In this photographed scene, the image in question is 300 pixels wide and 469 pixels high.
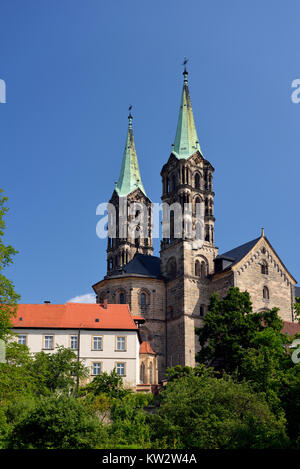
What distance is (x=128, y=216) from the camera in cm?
8756

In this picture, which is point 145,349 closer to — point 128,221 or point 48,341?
point 48,341

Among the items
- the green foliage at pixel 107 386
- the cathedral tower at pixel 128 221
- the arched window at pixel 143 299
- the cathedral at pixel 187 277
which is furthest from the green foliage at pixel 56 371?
the cathedral tower at pixel 128 221

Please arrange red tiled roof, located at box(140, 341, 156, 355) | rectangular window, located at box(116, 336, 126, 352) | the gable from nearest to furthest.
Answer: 1. rectangular window, located at box(116, 336, 126, 352)
2. red tiled roof, located at box(140, 341, 156, 355)
3. the gable

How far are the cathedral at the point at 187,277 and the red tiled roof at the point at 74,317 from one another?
8.76 meters

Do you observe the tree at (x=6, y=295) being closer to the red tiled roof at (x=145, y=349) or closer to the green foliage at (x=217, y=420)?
the green foliage at (x=217, y=420)

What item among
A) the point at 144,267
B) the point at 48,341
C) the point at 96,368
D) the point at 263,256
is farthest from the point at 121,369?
the point at 263,256

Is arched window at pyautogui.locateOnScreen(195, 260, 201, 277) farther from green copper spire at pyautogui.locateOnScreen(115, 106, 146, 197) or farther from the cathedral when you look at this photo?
green copper spire at pyautogui.locateOnScreen(115, 106, 146, 197)

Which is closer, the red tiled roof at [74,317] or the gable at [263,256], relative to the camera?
the red tiled roof at [74,317]

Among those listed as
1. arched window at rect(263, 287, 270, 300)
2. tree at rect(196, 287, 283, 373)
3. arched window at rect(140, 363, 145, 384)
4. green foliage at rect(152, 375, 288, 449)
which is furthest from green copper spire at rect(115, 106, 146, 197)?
green foliage at rect(152, 375, 288, 449)

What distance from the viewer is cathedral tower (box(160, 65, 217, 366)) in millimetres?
63812

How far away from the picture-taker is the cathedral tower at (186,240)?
6381 cm
